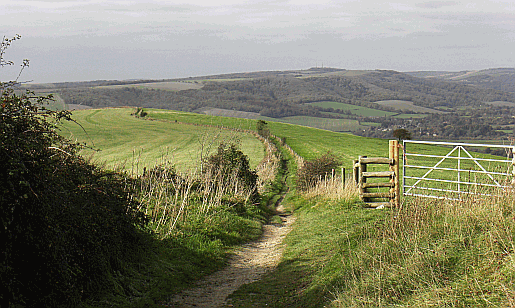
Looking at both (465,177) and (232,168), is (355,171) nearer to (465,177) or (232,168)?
(465,177)

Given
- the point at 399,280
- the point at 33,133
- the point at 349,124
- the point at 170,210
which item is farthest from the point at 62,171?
the point at 349,124

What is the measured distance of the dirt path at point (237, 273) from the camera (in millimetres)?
7949

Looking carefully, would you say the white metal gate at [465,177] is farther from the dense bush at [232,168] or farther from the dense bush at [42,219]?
the dense bush at [232,168]

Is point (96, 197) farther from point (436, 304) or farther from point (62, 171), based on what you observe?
point (436, 304)

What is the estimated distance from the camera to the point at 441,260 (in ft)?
19.7

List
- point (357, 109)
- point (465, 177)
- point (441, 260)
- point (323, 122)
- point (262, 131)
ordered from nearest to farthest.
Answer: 1. point (441, 260)
2. point (465, 177)
3. point (262, 131)
4. point (323, 122)
5. point (357, 109)

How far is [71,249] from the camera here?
5602 millimetres

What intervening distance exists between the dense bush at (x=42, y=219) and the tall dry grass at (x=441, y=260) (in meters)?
3.61

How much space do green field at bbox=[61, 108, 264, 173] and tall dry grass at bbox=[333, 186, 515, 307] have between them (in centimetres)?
3013

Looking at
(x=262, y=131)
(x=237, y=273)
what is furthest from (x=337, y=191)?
(x=262, y=131)

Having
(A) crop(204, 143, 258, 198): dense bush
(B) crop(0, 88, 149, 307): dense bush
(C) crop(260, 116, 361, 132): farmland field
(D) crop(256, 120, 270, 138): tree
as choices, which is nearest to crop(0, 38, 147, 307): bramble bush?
(B) crop(0, 88, 149, 307): dense bush

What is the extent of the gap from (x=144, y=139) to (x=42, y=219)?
57.0 m

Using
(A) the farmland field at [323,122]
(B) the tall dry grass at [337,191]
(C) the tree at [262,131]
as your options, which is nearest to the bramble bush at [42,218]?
(B) the tall dry grass at [337,191]

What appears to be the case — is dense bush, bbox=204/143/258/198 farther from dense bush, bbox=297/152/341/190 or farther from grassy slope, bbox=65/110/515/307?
grassy slope, bbox=65/110/515/307
